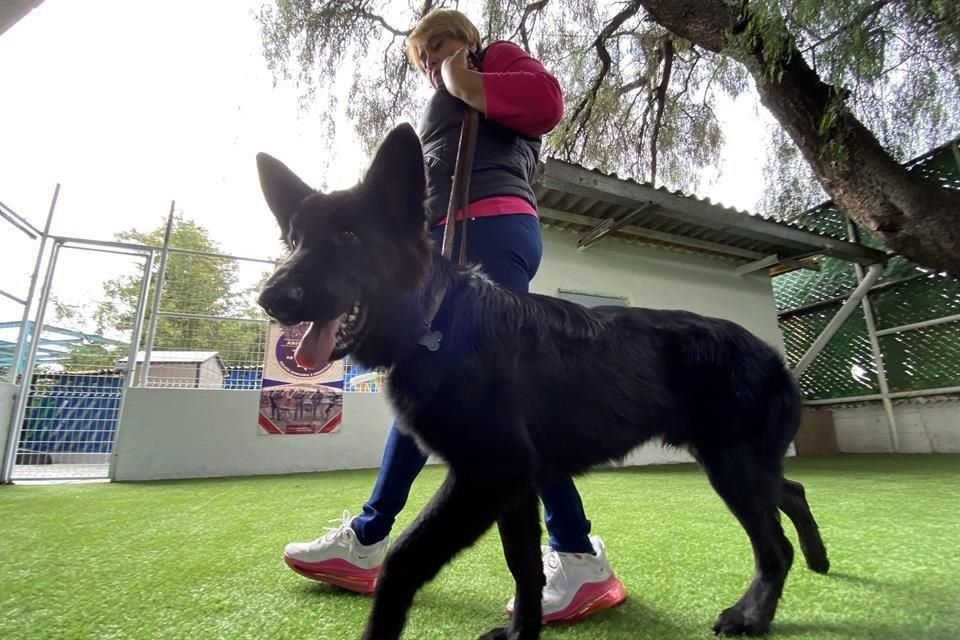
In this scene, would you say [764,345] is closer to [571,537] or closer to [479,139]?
[571,537]

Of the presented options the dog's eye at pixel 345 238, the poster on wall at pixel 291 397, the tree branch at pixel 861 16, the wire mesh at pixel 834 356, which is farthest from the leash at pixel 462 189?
the wire mesh at pixel 834 356

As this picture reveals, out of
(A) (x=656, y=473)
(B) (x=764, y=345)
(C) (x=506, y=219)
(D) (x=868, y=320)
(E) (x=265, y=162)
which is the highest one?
(D) (x=868, y=320)

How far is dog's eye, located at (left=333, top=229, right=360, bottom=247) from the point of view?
1405 millimetres

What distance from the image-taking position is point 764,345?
1774 millimetres

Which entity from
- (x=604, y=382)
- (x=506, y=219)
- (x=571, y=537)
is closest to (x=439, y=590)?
(x=571, y=537)

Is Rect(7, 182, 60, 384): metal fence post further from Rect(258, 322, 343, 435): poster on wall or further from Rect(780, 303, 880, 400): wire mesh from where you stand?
Rect(780, 303, 880, 400): wire mesh

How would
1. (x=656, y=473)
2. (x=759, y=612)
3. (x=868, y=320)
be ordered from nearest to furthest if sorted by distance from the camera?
(x=759, y=612) < (x=656, y=473) < (x=868, y=320)

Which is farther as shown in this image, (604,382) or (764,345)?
(764,345)

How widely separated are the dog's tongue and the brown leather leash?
51cm

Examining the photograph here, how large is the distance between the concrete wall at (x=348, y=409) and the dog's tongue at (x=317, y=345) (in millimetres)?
3815

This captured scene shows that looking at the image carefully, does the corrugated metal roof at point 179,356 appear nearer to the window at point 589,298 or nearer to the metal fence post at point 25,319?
the metal fence post at point 25,319

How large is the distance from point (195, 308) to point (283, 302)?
608cm

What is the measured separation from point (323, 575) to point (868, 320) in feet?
30.9

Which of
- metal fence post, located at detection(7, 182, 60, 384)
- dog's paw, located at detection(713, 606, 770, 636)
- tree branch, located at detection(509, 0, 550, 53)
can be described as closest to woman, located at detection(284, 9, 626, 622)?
dog's paw, located at detection(713, 606, 770, 636)
